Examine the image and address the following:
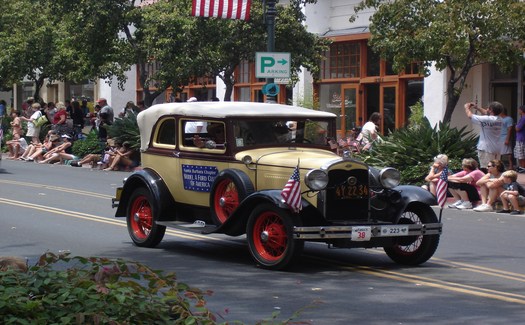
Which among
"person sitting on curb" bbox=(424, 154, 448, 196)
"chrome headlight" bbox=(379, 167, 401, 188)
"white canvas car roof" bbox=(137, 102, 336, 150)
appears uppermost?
"white canvas car roof" bbox=(137, 102, 336, 150)

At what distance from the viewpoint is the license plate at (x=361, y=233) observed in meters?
11.2

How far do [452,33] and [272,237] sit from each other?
39.0 feet

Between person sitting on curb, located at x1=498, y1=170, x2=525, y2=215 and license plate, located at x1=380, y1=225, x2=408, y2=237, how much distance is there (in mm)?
7329

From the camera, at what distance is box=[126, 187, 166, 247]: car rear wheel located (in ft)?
43.8

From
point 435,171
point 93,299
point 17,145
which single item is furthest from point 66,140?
point 93,299

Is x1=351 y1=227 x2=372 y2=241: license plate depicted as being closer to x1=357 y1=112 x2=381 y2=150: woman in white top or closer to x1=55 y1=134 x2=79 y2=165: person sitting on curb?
x1=357 y1=112 x2=381 y2=150: woman in white top

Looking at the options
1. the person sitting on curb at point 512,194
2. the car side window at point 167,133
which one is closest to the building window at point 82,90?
the person sitting on curb at point 512,194

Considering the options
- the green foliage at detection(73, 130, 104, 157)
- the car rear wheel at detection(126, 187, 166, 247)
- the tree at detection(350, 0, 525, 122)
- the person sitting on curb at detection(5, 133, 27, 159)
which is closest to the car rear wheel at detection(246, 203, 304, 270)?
the car rear wheel at detection(126, 187, 166, 247)

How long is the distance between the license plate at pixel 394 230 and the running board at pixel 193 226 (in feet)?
6.86

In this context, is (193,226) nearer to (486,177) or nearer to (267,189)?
(267,189)

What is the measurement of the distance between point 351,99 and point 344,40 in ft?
6.19

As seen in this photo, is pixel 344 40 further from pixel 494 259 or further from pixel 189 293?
pixel 189 293

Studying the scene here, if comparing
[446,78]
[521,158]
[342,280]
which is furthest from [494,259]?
[446,78]

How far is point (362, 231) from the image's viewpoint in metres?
11.2
